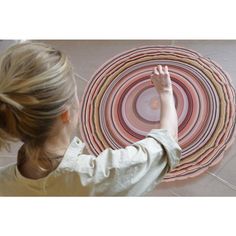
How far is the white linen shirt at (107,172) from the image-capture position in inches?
25.2

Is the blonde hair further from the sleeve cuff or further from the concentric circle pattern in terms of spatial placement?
the concentric circle pattern

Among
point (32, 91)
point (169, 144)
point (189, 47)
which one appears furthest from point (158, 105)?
point (32, 91)

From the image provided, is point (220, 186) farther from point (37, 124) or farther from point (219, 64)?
point (37, 124)

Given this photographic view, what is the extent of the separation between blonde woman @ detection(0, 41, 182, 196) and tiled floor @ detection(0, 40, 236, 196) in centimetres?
23

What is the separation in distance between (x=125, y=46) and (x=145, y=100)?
161 millimetres

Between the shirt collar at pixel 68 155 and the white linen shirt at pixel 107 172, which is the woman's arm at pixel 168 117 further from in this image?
the shirt collar at pixel 68 155

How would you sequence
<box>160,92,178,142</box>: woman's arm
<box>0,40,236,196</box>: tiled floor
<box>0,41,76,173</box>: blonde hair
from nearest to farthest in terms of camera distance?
<box>0,41,76,173</box>: blonde hair
<box>160,92,178,142</box>: woman's arm
<box>0,40,236,196</box>: tiled floor

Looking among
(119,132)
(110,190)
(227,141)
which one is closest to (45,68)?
(110,190)

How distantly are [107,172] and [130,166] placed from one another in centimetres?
4

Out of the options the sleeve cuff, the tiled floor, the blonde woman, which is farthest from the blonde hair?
the tiled floor

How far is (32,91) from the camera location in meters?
0.61

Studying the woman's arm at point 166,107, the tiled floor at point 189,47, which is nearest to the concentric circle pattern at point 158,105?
the tiled floor at point 189,47

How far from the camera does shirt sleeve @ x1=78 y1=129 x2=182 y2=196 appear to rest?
64 centimetres

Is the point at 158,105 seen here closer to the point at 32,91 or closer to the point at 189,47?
the point at 189,47
